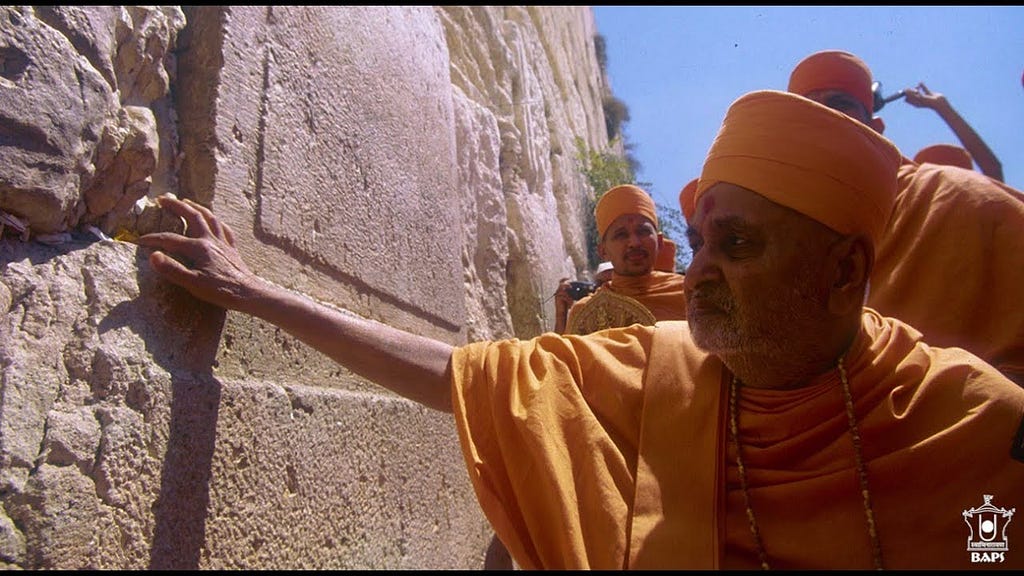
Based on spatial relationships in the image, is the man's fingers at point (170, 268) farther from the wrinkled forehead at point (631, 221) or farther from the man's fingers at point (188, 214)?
the wrinkled forehead at point (631, 221)

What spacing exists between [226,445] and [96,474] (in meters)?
0.28

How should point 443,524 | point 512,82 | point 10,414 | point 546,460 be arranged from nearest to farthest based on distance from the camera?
point 10,414
point 546,460
point 443,524
point 512,82

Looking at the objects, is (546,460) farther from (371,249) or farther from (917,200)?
(917,200)

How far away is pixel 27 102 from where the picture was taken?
1023mm

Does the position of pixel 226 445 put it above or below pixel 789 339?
below

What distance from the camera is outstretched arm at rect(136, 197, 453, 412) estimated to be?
128 cm

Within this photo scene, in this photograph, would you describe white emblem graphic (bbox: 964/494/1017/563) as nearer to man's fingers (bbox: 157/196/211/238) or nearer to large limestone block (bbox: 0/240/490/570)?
large limestone block (bbox: 0/240/490/570)

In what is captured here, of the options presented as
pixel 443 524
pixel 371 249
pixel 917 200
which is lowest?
pixel 443 524

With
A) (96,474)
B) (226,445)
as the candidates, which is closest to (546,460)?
(226,445)

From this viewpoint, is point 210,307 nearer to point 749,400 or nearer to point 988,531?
point 749,400

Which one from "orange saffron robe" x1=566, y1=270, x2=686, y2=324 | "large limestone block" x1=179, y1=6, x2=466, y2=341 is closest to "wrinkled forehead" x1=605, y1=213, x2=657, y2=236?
"orange saffron robe" x1=566, y1=270, x2=686, y2=324

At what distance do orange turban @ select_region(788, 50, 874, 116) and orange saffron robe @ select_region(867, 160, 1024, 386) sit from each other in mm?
521

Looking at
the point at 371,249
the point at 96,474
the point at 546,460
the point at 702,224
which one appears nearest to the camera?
the point at 96,474

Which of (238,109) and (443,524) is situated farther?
(443,524)
